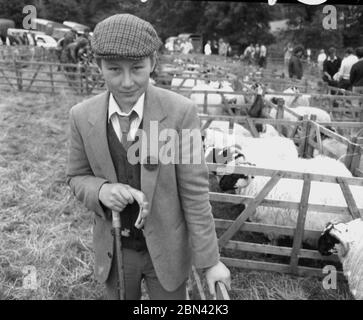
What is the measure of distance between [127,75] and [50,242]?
106 inches

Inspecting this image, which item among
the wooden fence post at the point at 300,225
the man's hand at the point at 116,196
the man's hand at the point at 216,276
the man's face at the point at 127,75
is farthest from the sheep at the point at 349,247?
the man's face at the point at 127,75

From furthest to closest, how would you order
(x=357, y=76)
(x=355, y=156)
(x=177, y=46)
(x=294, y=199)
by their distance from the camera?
(x=177, y=46) → (x=357, y=76) → (x=355, y=156) → (x=294, y=199)

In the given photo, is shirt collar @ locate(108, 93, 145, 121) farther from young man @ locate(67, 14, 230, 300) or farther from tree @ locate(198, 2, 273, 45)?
tree @ locate(198, 2, 273, 45)

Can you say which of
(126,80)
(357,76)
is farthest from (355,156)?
(357,76)

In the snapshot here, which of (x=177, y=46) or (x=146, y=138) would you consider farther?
(x=177, y=46)

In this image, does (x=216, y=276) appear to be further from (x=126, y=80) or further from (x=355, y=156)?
(x=355, y=156)

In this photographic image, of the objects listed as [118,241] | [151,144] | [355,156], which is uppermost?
[151,144]

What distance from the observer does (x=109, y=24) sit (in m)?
1.21

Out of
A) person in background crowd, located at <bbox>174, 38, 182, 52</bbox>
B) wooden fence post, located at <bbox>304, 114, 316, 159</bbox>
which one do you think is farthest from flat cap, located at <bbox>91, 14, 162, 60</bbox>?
person in background crowd, located at <bbox>174, 38, 182, 52</bbox>

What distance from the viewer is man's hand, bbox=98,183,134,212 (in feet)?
4.35

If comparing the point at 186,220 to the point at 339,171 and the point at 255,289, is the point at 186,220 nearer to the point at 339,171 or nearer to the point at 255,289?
the point at 255,289

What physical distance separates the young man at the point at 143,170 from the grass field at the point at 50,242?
1.56 metres

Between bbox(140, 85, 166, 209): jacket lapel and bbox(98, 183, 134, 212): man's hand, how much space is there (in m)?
0.08

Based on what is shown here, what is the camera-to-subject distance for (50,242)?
3465 mm
